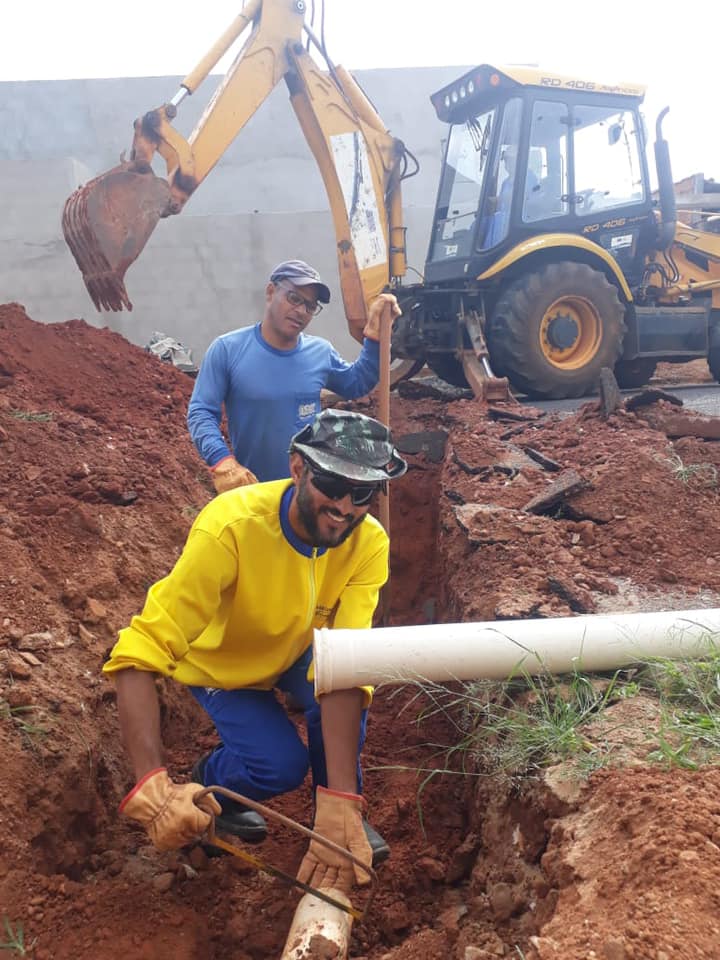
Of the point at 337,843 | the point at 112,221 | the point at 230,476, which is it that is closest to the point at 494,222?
the point at 112,221

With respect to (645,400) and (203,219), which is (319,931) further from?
(203,219)

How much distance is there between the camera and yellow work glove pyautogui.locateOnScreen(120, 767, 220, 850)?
2.06 metres

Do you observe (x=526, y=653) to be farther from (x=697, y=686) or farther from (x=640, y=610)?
(x=640, y=610)

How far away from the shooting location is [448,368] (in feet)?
30.3

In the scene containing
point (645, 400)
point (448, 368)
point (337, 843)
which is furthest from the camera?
point (448, 368)

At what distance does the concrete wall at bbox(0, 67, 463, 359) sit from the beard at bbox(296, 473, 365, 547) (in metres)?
11.5

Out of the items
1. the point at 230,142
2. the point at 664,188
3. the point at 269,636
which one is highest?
the point at 230,142

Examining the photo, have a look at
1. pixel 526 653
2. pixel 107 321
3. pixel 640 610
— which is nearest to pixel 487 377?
pixel 640 610

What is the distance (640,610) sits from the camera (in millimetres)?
3145

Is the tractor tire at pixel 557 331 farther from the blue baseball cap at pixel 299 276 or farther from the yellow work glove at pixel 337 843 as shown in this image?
the yellow work glove at pixel 337 843

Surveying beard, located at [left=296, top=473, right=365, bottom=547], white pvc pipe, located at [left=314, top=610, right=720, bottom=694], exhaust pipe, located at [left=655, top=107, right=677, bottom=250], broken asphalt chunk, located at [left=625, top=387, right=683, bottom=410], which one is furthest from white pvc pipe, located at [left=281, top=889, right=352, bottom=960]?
exhaust pipe, located at [left=655, top=107, right=677, bottom=250]

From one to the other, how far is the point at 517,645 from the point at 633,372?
7.98 metres

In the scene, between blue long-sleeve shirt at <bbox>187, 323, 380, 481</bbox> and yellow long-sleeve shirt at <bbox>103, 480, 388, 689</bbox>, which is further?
blue long-sleeve shirt at <bbox>187, 323, 380, 481</bbox>

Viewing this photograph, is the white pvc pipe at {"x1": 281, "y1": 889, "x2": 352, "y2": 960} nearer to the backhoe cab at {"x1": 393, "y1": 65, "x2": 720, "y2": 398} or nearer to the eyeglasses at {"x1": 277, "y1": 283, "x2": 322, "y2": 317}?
the eyeglasses at {"x1": 277, "y1": 283, "x2": 322, "y2": 317}
